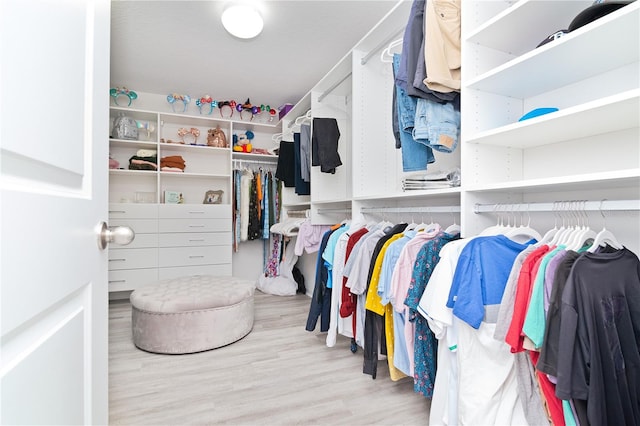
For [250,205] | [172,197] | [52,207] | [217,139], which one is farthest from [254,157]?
[52,207]

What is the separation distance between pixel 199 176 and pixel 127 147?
86cm

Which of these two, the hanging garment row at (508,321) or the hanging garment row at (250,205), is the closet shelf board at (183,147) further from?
the hanging garment row at (508,321)

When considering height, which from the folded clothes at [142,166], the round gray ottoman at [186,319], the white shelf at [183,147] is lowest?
the round gray ottoman at [186,319]

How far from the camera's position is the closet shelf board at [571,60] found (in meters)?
0.99

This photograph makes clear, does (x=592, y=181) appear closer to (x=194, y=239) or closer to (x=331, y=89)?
(x=331, y=89)

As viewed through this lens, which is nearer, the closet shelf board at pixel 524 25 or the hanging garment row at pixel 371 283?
the closet shelf board at pixel 524 25

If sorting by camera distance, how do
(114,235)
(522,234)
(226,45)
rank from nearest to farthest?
(114,235) → (522,234) → (226,45)

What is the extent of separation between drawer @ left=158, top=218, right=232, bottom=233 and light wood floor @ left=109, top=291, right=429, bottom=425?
1405mm

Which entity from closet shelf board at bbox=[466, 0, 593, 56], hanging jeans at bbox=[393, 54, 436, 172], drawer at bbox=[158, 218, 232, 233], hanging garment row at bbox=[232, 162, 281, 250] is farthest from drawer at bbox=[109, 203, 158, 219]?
closet shelf board at bbox=[466, 0, 593, 56]

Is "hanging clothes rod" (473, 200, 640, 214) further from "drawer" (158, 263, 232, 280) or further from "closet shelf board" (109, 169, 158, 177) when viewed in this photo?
"closet shelf board" (109, 169, 158, 177)

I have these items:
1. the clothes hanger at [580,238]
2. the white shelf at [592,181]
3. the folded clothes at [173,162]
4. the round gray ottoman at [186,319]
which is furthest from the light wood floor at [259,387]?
the folded clothes at [173,162]

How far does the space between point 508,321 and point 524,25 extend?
3.99 feet

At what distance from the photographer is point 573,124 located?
46.9 inches

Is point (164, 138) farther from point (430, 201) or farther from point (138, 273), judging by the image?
point (430, 201)
